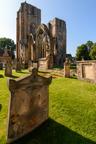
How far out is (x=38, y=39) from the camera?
45.2 metres

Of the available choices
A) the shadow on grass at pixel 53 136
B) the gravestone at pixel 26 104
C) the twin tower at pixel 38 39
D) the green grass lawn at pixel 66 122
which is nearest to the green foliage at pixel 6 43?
the twin tower at pixel 38 39

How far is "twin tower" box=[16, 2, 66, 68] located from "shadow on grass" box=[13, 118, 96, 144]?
2482 centimetres

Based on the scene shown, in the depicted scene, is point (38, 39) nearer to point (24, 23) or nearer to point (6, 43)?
point (24, 23)

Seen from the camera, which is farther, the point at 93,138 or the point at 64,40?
the point at 64,40

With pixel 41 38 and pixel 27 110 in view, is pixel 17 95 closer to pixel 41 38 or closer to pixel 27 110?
pixel 27 110

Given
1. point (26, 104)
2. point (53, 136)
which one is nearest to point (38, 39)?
point (26, 104)

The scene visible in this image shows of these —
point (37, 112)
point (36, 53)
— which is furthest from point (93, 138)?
point (36, 53)

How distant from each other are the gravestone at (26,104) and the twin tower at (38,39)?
24.3m

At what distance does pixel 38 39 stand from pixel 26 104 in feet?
124

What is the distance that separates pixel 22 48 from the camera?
50.9 m

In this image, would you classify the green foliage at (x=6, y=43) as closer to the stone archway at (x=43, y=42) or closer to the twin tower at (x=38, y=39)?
the twin tower at (x=38, y=39)

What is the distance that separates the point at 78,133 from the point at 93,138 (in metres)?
0.67

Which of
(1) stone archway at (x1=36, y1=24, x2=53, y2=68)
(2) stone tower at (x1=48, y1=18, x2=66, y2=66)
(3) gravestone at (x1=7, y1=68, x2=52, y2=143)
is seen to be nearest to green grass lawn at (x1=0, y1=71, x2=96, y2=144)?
(3) gravestone at (x1=7, y1=68, x2=52, y2=143)

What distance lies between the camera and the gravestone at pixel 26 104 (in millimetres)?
7969
